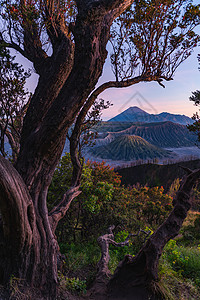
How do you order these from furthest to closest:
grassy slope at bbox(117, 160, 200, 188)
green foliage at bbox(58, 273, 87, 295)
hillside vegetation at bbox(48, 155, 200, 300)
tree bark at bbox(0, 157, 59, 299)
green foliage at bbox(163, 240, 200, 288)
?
grassy slope at bbox(117, 160, 200, 188) → green foliage at bbox(163, 240, 200, 288) → hillside vegetation at bbox(48, 155, 200, 300) → green foliage at bbox(58, 273, 87, 295) → tree bark at bbox(0, 157, 59, 299)

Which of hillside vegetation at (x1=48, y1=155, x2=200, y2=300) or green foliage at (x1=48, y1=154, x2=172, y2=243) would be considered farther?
green foliage at (x1=48, y1=154, x2=172, y2=243)

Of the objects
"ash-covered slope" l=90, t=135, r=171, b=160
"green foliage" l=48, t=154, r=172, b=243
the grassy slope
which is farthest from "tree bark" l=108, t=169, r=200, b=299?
"ash-covered slope" l=90, t=135, r=171, b=160

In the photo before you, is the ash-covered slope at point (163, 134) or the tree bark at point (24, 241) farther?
the ash-covered slope at point (163, 134)

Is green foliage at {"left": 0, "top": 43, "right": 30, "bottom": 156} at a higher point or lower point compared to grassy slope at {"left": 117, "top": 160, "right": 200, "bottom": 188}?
higher

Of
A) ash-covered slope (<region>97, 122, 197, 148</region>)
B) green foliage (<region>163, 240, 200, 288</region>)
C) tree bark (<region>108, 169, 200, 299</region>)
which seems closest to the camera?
tree bark (<region>108, 169, 200, 299</region>)

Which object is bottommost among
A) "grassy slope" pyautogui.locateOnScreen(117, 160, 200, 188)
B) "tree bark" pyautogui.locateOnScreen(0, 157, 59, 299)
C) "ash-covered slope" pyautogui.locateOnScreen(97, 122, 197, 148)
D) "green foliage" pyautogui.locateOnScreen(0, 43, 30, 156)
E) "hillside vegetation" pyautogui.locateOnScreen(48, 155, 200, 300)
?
"grassy slope" pyautogui.locateOnScreen(117, 160, 200, 188)

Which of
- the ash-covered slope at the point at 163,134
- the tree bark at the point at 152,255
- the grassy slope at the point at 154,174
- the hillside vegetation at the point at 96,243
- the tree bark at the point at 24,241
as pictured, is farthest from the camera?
the ash-covered slope at the point at 163,134

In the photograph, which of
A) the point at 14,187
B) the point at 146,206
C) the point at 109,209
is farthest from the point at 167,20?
the point at 146,206

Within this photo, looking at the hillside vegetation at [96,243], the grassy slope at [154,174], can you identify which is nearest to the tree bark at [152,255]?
the hillside vegetation at [96,243]

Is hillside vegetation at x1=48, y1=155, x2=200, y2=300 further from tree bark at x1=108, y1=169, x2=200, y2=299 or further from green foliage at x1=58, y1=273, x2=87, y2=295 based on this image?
tree bark at x1=108, y1=169, x2=200, y2=299

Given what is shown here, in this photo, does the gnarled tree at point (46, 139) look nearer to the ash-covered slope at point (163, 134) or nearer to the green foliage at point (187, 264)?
the green foliage at point (187, 264)

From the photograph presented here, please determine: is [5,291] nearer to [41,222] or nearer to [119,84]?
[41,222]

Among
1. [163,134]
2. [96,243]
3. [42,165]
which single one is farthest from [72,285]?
[163,134]

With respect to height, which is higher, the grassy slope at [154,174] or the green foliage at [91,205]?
the green foliage at [91,205]
